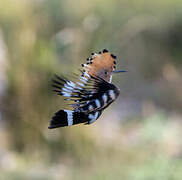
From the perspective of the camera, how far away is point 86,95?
62 centimetres

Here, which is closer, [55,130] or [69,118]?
[69,118]

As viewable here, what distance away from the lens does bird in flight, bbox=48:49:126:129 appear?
1.96 ft

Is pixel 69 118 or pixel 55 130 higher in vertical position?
pixel 55 130

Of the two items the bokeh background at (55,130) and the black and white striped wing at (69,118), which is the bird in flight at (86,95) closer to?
the black and white striped wing at (69,118)

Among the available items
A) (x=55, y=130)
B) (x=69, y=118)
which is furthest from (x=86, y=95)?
(x=55, y=130)

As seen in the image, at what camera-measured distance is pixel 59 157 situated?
11.2ft

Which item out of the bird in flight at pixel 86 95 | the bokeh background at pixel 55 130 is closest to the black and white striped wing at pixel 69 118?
the bird in flight at pixel 86 95

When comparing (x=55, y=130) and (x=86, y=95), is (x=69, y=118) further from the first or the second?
(x=55, y=130)

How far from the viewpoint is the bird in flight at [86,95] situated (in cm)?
60

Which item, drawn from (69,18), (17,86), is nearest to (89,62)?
(17,86)

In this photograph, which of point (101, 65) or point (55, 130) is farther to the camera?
point (55, 130)

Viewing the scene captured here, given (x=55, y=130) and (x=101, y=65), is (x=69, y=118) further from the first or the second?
(x=55, y=130)

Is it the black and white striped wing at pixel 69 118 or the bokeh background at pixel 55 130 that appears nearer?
the black and white striped wing at pixel 69 118

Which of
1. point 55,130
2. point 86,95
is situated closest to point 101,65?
point 86,95
